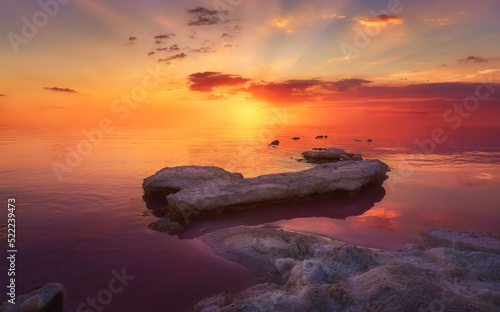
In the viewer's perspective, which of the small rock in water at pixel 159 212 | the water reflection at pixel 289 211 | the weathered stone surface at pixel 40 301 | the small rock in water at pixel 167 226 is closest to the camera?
the weathered stone surface at pixel 40 301

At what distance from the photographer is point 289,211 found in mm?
13031

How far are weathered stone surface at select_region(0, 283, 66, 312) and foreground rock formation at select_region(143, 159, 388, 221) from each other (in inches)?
231

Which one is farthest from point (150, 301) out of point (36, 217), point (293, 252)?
point (36, 217)

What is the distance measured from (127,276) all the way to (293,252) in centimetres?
453

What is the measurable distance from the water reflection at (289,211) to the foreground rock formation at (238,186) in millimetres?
355

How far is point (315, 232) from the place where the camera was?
→ 10742 mm

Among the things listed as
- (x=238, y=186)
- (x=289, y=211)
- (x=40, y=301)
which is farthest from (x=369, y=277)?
(x=238, y=186)

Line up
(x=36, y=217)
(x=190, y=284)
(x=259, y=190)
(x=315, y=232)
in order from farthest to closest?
(x=259, y=190)
(x=36, y=217)
(x=315, y=232)
(x=190, y=284)

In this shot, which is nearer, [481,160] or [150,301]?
[150,301]

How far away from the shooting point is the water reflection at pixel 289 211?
1122 cm

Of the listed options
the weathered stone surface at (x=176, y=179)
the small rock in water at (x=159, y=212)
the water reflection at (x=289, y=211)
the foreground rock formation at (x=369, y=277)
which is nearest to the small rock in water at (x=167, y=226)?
the water reflection at (x=289, y=211)

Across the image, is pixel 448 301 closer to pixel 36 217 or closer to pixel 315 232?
pixel 315 232

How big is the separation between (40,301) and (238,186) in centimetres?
876

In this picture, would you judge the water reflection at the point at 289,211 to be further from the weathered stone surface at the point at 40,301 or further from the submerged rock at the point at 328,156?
the submerged rock at the point at 328,156
